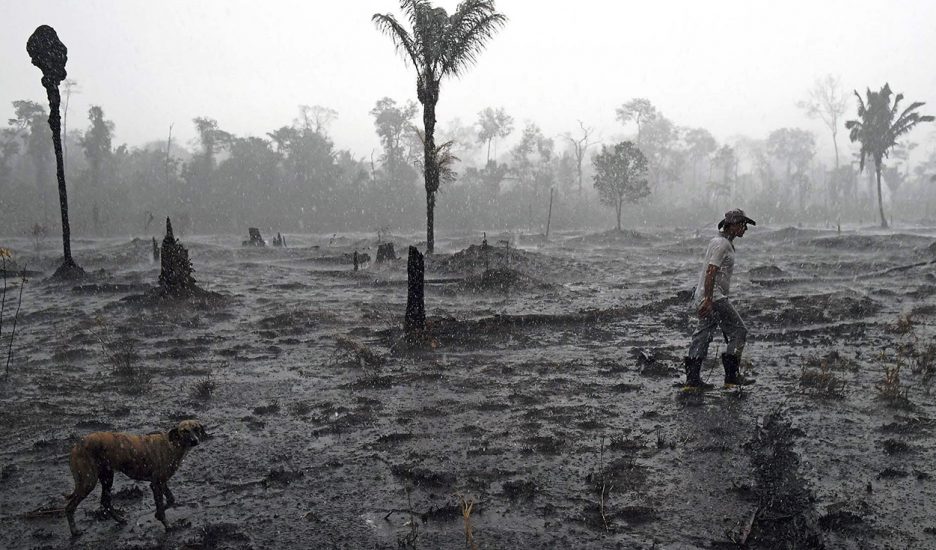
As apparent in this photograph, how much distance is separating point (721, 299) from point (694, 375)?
35.6 inches

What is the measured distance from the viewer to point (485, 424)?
5.34 meters

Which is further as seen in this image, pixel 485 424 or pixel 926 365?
pixel 926 365

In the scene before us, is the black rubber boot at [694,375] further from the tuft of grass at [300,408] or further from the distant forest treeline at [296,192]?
the distant forest treeline at [296,192]

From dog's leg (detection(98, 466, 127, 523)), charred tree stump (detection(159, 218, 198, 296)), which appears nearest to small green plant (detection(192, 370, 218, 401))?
dog's leg (detection(98, 466, 127, 523))

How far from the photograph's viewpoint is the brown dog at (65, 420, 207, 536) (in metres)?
3.24

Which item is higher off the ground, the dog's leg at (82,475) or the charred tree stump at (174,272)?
the charred tree stump at (174,272)

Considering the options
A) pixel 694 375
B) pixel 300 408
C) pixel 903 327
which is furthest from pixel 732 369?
pixel 903 327

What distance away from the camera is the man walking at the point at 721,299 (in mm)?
5574

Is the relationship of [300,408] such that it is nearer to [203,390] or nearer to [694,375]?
[203,390]

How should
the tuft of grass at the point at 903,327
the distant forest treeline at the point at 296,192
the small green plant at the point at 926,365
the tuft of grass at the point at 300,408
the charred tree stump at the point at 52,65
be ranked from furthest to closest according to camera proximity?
the distant forest treeline at the point at 296,192, the charred tree stump at the point at 52,65, the tuft of grass at the point at 903,327, the small green plant at the point at 926,365, the tuft of grass at the point at 300,408

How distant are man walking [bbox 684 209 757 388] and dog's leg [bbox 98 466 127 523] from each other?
504 cm

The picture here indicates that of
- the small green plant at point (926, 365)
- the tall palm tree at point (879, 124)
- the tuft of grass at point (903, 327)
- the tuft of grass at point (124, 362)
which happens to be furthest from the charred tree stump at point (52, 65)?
the tall palm tree at point (879, 124)

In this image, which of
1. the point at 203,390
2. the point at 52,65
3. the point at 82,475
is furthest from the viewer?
the point at 52,65

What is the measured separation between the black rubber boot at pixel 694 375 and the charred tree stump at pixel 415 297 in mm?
4075
